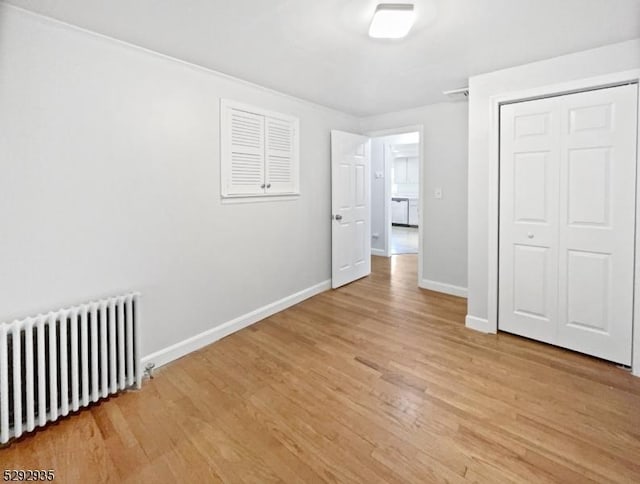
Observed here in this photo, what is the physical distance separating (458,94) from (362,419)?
333 centimetres

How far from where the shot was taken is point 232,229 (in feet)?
9.82

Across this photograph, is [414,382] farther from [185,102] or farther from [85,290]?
[185,102]

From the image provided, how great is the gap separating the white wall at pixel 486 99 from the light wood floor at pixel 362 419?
2.05 feet

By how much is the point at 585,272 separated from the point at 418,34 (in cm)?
221

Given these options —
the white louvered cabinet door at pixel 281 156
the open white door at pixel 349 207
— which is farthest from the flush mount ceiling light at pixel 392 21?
the open white door at pixel 349 207

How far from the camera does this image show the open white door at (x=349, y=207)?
13.7 ft

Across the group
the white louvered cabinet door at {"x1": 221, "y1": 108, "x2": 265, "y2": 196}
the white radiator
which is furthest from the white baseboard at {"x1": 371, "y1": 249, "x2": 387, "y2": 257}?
the white radiator

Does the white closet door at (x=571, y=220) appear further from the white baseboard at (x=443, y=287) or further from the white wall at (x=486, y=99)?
the white baseboard at (x=443, y=287)

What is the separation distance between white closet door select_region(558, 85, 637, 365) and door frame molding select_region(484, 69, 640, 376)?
5 cm

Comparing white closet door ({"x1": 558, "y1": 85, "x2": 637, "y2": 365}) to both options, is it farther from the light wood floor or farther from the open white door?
the open white door

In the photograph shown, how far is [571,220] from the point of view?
2.56m

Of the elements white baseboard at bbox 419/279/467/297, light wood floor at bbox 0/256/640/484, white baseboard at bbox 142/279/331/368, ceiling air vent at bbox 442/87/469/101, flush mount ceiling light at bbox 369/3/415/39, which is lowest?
light wood floor at bbox 0/256/640/484

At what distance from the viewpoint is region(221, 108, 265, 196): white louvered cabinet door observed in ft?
9.43

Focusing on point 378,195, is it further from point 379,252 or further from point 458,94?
point 458,94
